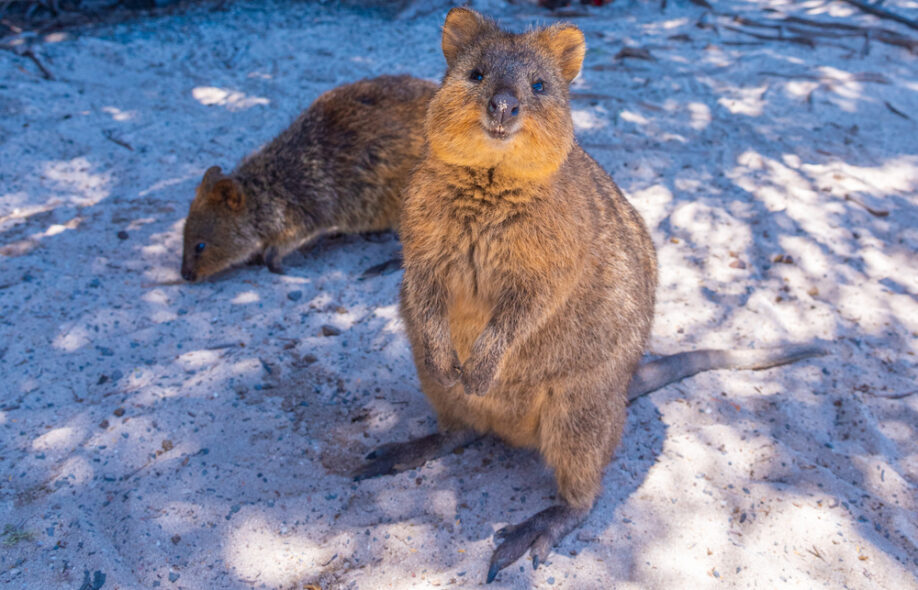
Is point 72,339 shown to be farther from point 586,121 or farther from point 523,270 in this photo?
point 586,121

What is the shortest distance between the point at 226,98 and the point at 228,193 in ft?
7.78

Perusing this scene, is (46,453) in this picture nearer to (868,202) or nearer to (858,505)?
(858,505)

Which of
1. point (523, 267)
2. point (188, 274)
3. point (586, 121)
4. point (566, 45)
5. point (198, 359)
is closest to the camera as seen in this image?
point (523, 267)

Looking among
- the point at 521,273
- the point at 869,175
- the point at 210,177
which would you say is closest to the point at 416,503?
the point at 521,273

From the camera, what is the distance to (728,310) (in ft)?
14.4

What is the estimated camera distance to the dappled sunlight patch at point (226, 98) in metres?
6.95

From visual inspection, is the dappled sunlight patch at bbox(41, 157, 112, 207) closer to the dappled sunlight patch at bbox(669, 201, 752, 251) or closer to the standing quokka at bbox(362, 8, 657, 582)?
the standing quokka at bbox(362, 8, 657, 582)

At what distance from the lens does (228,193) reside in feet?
17.0

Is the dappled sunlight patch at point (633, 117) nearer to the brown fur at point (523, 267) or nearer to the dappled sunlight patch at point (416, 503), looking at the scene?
the brown fur at point (523, 267)

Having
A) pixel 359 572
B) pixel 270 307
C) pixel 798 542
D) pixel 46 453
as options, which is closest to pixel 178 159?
pixel 270 307

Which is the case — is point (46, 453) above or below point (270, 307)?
above

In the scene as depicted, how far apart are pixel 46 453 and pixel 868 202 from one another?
18.6 ft

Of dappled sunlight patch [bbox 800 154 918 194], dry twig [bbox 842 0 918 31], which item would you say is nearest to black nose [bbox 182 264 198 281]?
dappled sunlight patch [bbox 800 154 918 194]

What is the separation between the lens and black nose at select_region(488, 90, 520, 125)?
238cm
